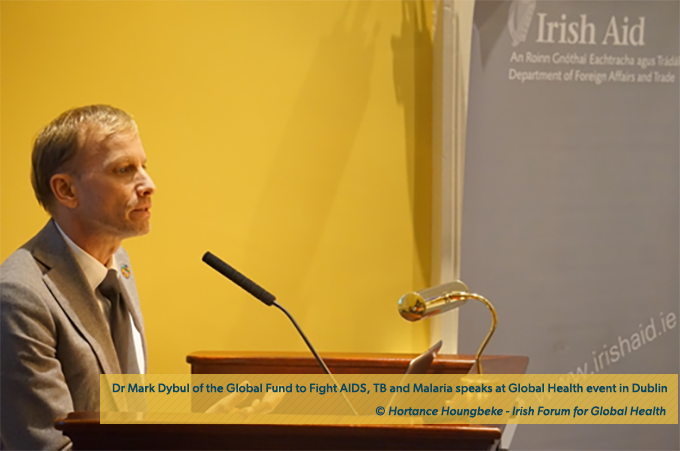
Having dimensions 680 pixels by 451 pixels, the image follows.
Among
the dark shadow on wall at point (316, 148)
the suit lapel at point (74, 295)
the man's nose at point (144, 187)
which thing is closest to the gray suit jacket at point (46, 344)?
the suit lapel at point (74, 295)

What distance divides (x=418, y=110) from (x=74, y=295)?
A: 1.65m

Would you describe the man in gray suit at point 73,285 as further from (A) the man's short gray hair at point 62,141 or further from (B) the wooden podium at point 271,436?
(B) the wooden podium at point 271,436

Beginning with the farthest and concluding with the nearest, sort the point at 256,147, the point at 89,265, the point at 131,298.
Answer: the point at 256,147
the point at 131,298
the point at 89,265

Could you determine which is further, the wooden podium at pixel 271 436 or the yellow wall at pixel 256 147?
the yellow wall at pixel 256 147

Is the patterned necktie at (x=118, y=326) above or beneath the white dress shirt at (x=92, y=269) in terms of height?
beneath

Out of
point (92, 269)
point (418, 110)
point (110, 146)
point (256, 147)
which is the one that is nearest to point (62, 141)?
point (110, 146)

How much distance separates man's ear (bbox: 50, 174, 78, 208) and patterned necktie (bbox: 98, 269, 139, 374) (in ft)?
0.72

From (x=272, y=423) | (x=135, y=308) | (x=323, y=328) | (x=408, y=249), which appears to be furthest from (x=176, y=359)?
(x=272, y=423)

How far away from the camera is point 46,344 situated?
1820 mm

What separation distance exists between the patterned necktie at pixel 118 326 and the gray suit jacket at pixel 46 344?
97mm

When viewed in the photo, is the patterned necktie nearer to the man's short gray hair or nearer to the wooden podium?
the man's short gray hair

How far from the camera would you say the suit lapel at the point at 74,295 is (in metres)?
1.92

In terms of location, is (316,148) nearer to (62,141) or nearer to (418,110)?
(418,110)

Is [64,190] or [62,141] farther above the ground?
[62,141]
